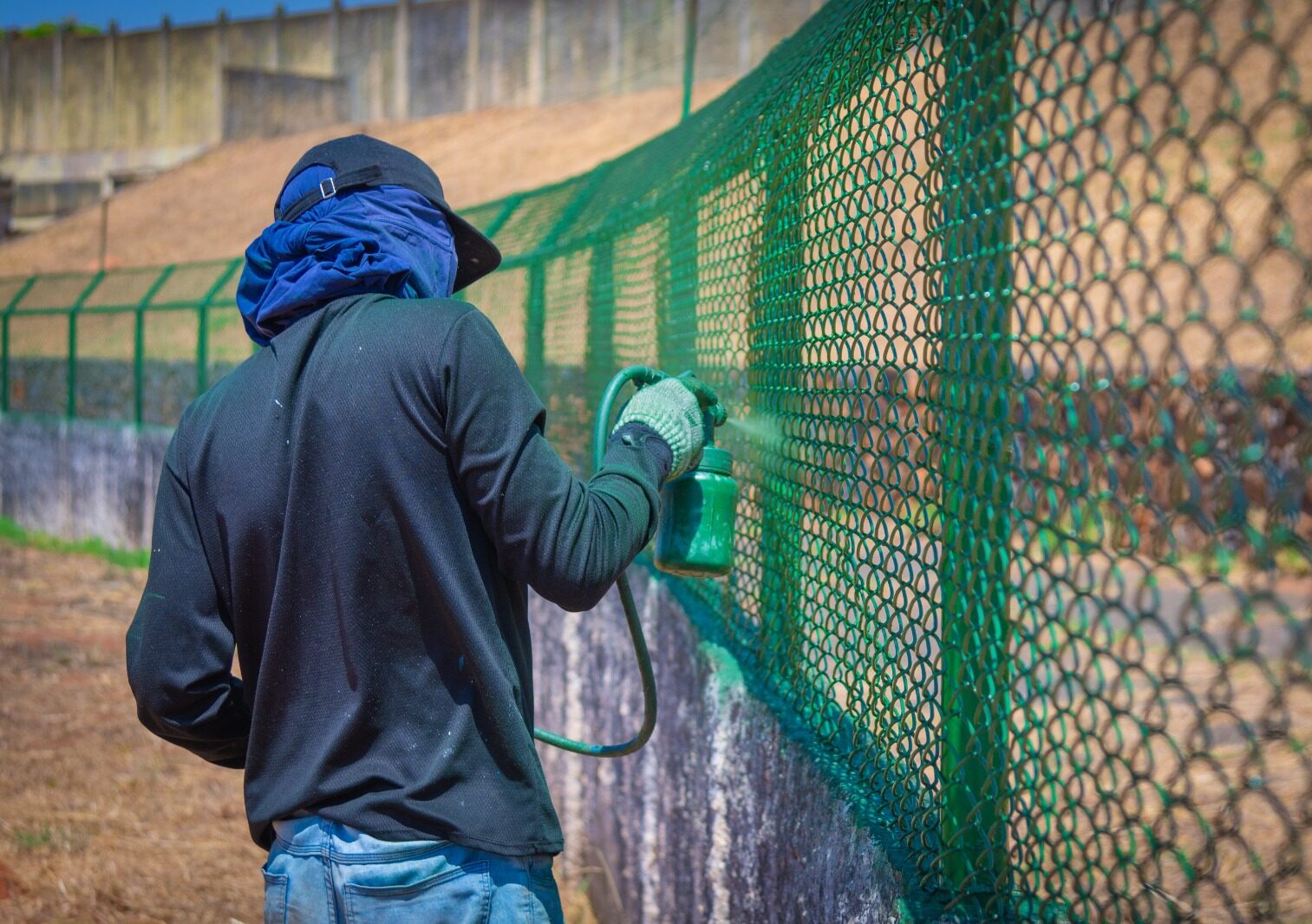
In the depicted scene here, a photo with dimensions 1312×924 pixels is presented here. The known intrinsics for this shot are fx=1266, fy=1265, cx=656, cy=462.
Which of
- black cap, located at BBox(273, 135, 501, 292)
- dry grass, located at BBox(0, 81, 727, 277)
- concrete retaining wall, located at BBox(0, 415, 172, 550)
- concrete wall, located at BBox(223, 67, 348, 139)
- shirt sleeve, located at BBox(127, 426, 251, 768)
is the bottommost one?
concrete retaining wall, located at BBox(0, 415, 172, 550)

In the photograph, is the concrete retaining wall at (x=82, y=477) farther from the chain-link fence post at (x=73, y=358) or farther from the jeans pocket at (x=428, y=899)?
the jeans pocket at (x=428, y=899)

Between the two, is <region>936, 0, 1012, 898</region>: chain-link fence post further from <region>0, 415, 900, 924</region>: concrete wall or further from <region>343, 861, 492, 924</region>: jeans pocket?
<region>343, 861, 492, 924</region>: jeans pocket

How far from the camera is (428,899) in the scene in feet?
6.21

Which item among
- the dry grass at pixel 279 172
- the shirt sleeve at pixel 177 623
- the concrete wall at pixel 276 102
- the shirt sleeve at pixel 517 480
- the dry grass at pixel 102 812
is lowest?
the dry grass at pixel 102 812

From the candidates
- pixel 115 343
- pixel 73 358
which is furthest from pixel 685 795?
pixel 115 343

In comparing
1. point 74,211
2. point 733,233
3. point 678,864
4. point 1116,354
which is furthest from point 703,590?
point 74,211

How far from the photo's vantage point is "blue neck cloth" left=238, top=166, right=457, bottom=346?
1.98 m

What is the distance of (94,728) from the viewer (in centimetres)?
688

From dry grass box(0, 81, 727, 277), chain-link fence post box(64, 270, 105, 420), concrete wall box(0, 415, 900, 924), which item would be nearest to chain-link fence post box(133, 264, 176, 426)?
chain-link fence post box(64, 270, 105, 420)

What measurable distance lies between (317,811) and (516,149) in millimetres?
40243

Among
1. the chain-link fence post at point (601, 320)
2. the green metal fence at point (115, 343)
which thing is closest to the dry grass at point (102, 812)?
the chain-link fence post at point (601, 320)

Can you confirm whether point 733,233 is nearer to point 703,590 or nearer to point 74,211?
point 703,590

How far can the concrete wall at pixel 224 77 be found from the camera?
1809 inches

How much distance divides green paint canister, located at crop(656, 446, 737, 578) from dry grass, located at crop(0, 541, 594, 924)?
2512mm
